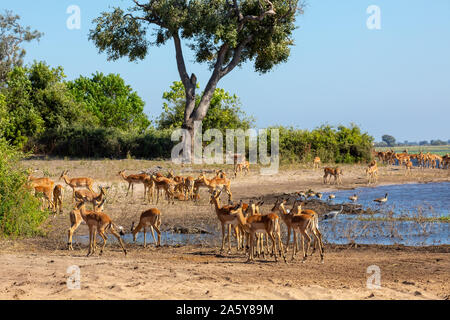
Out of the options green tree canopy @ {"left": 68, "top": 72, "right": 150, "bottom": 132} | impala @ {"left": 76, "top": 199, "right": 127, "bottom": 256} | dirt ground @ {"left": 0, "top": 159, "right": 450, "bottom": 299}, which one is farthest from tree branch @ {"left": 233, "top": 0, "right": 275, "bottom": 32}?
green tree canopy @ {"left": 68, "top": 72, "right": 150, "bottom": 132}

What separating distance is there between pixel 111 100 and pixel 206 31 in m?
36.8

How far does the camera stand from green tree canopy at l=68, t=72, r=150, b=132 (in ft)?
222

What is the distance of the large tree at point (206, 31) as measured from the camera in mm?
35500

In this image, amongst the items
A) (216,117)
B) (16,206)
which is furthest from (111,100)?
(16,206)

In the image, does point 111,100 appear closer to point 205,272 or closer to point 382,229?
point 382,229

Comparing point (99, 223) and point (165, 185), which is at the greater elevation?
point (165, 185)

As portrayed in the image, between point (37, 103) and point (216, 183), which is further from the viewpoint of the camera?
point (37, 103)

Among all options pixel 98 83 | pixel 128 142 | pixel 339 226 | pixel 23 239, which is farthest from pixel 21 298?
pixel 98 83

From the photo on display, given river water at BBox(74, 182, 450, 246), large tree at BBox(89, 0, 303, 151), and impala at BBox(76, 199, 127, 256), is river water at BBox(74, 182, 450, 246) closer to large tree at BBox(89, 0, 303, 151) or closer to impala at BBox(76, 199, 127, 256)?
impala at BBox(76, 199, 127, 256)

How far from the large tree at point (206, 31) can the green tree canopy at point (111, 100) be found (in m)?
28.8

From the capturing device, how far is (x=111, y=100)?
70938 millimetres

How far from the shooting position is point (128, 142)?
39.7 metres

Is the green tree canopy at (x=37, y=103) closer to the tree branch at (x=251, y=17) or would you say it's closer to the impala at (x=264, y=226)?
the tree branch at (x=251, y=17)

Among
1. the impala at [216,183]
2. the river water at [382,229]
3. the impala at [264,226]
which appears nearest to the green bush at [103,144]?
the impala at [216,183]
